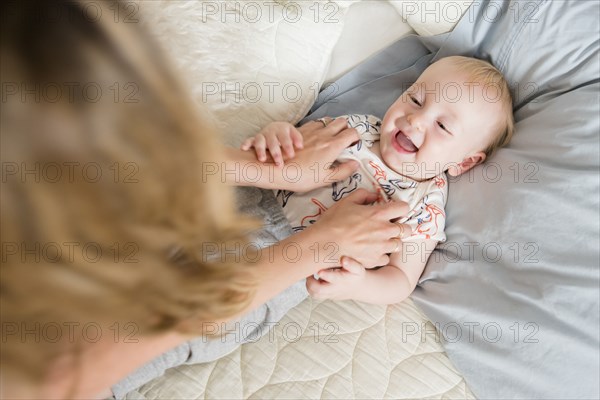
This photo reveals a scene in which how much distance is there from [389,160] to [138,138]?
708mm

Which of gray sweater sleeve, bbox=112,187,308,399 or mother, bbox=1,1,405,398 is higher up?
mother, bbox=1,1,405,398

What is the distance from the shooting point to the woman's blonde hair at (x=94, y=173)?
458 millimetres

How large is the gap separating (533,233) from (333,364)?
422mm

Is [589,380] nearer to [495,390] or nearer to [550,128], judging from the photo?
[495,390]

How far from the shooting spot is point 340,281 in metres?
0.98

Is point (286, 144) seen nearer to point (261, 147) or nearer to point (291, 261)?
point (261, 147)

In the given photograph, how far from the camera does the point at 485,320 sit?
0.99 m

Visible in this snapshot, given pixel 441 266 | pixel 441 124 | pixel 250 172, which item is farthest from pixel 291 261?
pixel 441 124

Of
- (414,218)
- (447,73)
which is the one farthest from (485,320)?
(447,73)

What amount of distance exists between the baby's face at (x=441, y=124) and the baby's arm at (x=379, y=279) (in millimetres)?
167

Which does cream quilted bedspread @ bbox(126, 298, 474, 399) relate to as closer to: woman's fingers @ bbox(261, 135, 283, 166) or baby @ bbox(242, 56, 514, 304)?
baby @ bbox(242, 56, 514, 304)

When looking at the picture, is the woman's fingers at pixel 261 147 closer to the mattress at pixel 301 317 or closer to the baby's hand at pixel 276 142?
the baby's hand at pixel 276 142

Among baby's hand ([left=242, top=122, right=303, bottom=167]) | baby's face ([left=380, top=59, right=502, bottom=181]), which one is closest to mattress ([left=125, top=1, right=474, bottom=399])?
baby's hand ([left=242, top=122, right=303, bottom=167])

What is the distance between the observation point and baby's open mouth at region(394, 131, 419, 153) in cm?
112
